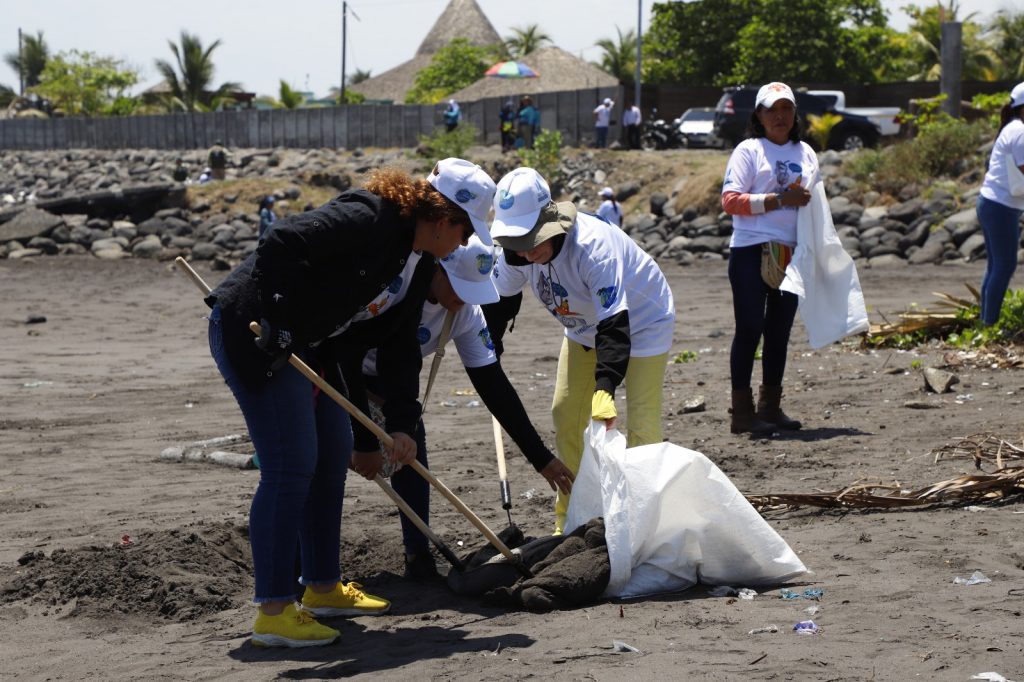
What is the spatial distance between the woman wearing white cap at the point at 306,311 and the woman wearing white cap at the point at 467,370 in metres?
0.18

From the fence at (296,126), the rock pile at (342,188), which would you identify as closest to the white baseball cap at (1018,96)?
the rock pile at (342,188)

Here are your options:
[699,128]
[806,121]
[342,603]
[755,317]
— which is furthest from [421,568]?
[699,128]

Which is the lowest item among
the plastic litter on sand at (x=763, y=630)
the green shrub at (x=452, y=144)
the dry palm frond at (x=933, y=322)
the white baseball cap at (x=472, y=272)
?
the plastic litter on sand at (x=763, y=630)

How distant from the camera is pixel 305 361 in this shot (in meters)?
4.49

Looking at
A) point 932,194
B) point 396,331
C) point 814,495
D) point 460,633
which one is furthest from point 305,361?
point 932,194

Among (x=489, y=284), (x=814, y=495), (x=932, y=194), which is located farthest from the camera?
(x=932, y=194)

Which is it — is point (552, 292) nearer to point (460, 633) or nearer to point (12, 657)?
point (460, 633)

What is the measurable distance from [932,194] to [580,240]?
1718cm

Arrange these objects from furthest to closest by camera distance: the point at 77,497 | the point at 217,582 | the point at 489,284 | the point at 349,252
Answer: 1. the point at 77,497
2. the point at 217,582
3. the point at 489,284
4. the point at 349,252

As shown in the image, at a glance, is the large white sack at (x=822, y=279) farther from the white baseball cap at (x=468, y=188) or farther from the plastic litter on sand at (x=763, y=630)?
the plastic litter on sand at (x=763, y=630)

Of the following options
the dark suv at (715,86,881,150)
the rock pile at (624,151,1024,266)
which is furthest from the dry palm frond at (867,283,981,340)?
the dark suv at (715,86,881,150)

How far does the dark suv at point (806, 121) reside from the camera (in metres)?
29.9

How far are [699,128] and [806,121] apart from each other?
5.31 m

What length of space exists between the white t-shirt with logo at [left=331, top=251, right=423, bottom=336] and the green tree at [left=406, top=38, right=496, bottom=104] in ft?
213
